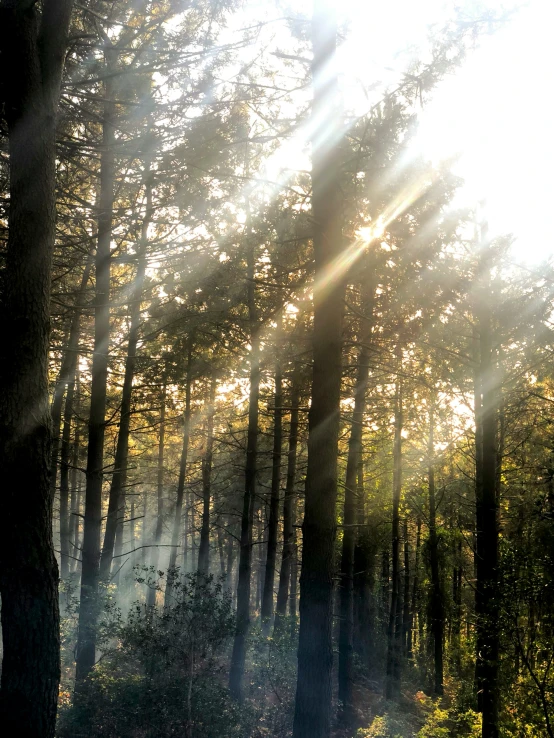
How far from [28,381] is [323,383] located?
3757 millimetres

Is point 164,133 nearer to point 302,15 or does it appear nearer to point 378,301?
point 302,15

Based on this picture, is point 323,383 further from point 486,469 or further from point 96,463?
point 96,463

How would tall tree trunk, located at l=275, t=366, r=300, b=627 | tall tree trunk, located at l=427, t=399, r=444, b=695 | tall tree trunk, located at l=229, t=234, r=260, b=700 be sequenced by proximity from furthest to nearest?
1. tall tree trunk, located at l=427, t=399, r=444, b=695
2. tall tree trunk, located at l=275, t=366, r=300, b=627
3. tall tree trunk, located at l=229, t=234, r=260, b=700

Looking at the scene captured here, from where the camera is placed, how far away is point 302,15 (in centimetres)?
758

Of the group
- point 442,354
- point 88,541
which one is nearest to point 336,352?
point 442,354

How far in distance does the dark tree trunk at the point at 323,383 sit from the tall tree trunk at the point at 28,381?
3.08 meters

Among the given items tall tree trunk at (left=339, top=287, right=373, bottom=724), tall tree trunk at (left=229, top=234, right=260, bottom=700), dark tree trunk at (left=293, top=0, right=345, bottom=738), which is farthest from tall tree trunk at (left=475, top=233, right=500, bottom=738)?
tall tree trunk at (left=229, top=234, right=260, bottom=700)

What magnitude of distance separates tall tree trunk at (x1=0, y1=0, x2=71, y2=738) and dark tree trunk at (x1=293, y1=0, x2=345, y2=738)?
3076mm

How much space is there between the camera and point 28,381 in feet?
16.6

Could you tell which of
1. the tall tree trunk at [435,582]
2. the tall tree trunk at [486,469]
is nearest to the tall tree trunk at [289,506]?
the tall tree trunk at [486,469]

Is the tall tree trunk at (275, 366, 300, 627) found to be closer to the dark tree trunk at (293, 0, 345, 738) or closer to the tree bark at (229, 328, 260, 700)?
the tree bark at (229, 328, 260, 700)

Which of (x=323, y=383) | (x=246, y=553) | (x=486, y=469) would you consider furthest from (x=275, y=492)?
(x=323, y=383)

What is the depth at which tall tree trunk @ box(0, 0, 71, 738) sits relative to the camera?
4.77m

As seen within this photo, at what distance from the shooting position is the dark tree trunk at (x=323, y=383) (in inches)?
261
